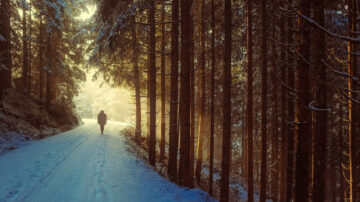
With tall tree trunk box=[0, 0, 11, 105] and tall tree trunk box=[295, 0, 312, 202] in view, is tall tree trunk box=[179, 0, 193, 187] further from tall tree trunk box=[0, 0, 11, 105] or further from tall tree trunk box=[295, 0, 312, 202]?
tall tree trunk box=[0, 0, 11, 105]

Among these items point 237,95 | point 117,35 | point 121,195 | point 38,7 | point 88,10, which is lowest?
point 121,195

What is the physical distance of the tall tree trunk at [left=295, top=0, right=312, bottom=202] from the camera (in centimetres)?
566

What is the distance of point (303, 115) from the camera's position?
582 centimetres

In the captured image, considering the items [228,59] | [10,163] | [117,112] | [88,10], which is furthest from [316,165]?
[117,112]

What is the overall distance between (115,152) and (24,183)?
494 cm

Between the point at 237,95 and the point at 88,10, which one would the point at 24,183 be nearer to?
the point at 237,95

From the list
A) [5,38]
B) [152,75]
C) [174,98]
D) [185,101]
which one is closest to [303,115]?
[185,101]

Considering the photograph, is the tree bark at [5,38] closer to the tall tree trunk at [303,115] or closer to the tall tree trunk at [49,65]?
the tall tree trunk at [49,65]

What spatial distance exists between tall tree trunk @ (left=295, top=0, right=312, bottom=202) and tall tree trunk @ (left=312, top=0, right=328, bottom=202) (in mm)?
227

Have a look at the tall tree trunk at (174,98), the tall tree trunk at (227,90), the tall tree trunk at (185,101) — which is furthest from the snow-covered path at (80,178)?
the tall tree trunk at (227,90)

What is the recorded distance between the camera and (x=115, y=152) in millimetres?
11531

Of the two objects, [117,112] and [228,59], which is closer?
[228,59]

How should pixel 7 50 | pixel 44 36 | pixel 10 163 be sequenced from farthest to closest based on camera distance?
pixel 44 36
pixel 7 50
pixel 10 163

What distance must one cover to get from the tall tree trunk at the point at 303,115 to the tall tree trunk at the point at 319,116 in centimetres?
23
